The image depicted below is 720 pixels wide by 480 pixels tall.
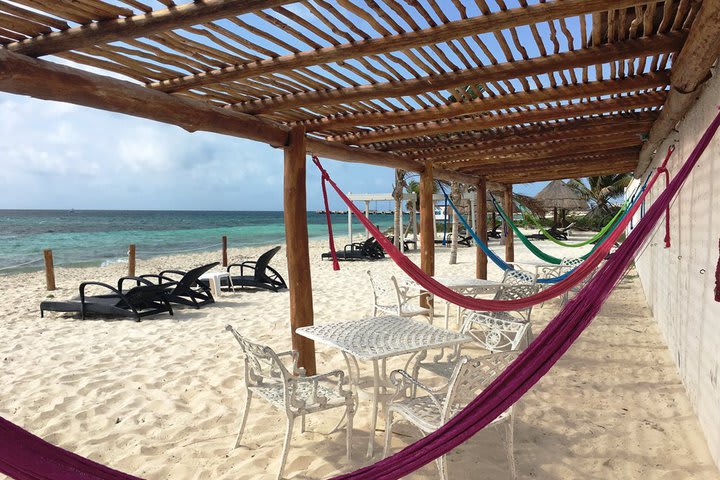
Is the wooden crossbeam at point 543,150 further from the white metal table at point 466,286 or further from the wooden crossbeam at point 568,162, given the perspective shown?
the white metal table at point 466,286

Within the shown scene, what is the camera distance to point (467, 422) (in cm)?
147

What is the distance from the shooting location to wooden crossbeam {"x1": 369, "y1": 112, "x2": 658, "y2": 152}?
3723 millimetres

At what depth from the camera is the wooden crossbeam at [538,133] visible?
3723mm

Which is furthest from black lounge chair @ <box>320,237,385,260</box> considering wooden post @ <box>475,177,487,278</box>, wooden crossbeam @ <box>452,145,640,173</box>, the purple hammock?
the purple hammock

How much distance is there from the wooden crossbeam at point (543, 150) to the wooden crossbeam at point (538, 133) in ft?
1.01

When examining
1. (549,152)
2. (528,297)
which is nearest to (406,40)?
(528,297)

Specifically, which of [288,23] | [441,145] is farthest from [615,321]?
[288,23]

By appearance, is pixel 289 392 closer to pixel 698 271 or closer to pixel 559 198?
pixel 698 271

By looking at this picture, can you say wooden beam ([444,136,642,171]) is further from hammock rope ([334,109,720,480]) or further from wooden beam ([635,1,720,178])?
hammock rope ([334,109,720,480])

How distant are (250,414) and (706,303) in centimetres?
237

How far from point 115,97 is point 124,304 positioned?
3788mm

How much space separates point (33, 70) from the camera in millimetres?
1815

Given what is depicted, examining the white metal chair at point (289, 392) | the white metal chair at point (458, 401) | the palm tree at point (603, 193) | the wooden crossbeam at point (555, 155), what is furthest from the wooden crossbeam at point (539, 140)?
the palm tree at point (603, 193)

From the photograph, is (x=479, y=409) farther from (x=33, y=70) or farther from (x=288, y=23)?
(x=33, y=70)
